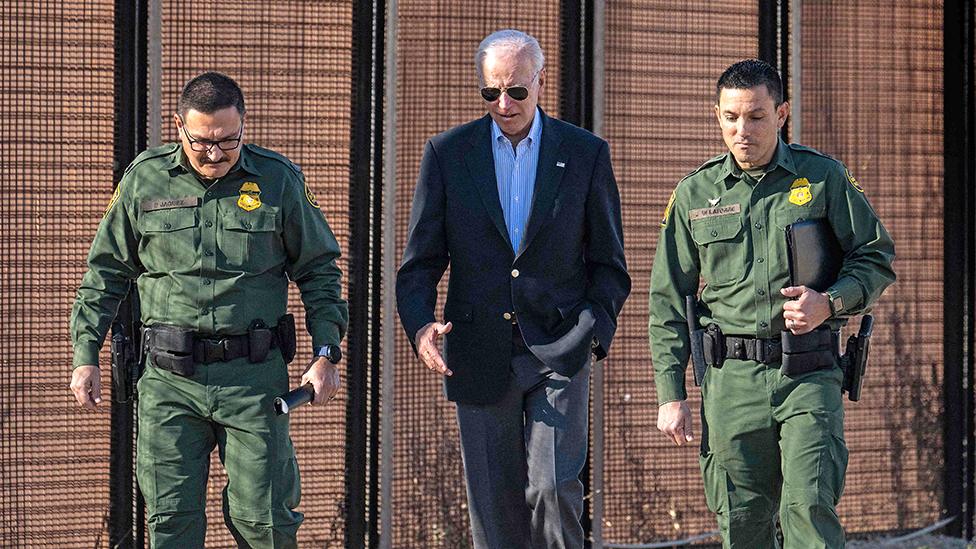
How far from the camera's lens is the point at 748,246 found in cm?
487

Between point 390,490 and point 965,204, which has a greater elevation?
point 965,204

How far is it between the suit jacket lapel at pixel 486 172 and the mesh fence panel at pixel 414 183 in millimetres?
1738

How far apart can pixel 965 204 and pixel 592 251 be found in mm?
3419

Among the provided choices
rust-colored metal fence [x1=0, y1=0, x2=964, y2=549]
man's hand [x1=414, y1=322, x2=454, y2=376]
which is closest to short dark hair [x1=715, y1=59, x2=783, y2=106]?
man's hand [x1=414, y1=322, x2=454, y2=376]

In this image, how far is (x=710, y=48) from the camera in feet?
23.5

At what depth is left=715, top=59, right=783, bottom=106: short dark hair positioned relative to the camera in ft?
15.8

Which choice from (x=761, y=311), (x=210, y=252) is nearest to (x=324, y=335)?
(x=210, y=252)

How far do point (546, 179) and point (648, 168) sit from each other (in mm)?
2321

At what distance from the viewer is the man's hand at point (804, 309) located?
4598 mm

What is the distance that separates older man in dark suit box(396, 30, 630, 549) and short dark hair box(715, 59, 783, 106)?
515mm

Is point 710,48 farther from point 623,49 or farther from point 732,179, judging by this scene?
point 732,179

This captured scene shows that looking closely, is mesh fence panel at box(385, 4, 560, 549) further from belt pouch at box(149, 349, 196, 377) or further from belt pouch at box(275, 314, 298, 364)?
belt pouch at box(149, 349, 196, 377)

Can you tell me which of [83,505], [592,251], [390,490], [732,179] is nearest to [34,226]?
[83,505]

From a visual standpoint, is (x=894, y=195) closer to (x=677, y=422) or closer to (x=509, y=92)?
(x=677, y=422)
